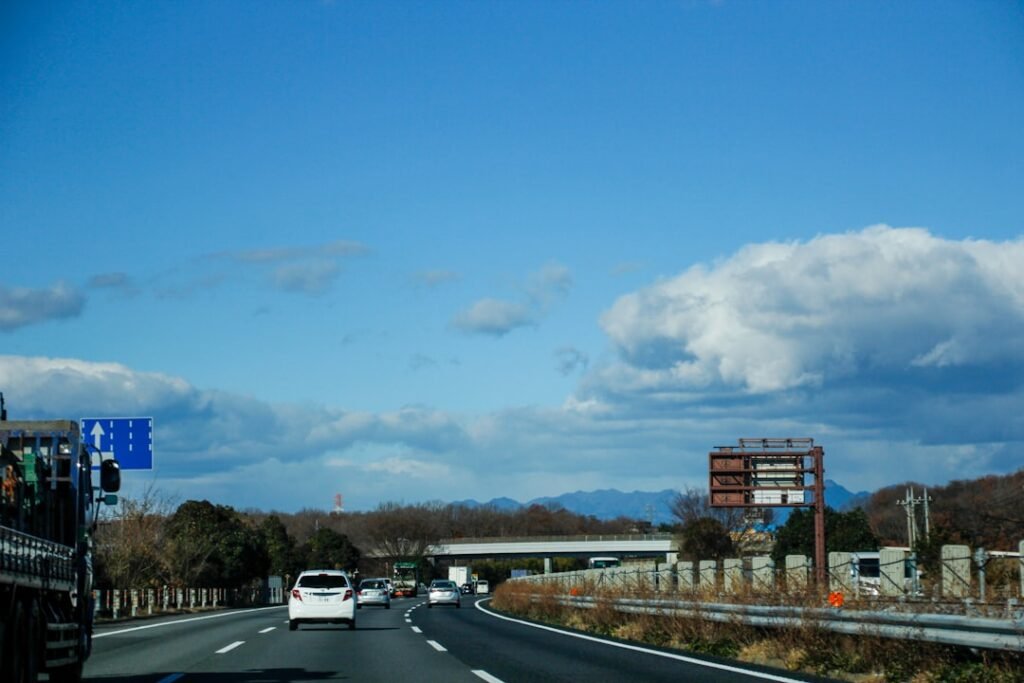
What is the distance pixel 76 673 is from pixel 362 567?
149 metres

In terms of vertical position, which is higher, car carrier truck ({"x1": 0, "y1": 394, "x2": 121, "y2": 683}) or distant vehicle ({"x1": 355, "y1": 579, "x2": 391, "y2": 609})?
car carrier truck ({"x1": 0, "y1": 394, "x2": 121, "y2": 683})

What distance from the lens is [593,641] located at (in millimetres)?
24438

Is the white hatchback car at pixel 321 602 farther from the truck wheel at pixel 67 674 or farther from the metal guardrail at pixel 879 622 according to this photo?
the truck wheel at pixel 67 674

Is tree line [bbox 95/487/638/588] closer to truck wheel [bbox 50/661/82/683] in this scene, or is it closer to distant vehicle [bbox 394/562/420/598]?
distant vehicle [bbox 394/562/420/598]

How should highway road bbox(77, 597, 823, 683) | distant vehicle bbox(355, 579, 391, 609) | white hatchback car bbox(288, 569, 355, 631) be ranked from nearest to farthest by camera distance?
1. highway road bbox(77, 597, 823, 683)
2. white hatchback car bbox(288, 569, 355, 631)
3. distant vehicle bbox(355, 579, 391, 609)

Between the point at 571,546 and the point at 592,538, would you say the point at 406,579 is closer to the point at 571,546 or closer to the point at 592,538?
the point at 571,546

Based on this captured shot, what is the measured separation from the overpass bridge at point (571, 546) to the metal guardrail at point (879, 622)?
8914 cm

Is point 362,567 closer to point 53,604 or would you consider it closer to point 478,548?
point 478,548

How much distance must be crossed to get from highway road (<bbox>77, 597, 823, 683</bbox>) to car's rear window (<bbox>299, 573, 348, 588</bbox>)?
2.44m

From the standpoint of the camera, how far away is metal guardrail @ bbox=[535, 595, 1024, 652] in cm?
1160

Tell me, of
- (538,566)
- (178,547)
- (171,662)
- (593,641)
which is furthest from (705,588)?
(538,566)

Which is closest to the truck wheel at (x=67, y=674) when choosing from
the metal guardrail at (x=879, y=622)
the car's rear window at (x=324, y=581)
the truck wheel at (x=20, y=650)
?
the truck wheel at (x=20, y=650)

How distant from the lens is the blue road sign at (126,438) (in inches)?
1379


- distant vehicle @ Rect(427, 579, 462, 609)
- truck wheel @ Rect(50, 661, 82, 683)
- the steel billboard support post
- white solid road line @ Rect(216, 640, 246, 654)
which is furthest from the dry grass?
distant vehicle @ Rect(427, 579, 462, 609)
